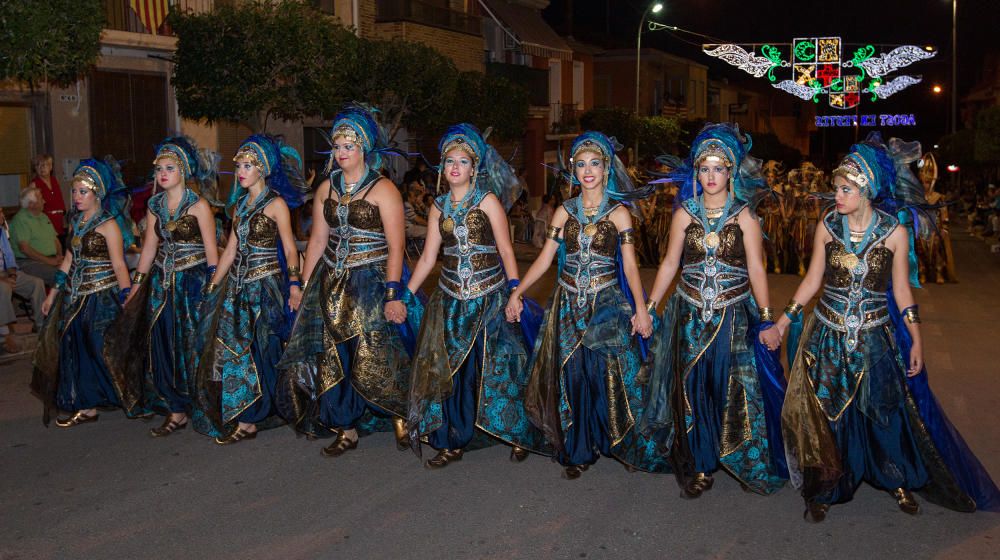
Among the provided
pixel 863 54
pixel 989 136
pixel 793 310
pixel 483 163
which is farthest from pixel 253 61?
pixel 989 136

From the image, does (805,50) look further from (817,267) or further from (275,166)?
(817,267)

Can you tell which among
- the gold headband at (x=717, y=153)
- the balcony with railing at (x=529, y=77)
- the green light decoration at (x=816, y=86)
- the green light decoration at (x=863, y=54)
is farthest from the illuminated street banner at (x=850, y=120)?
the gold headband at (x=717, y=153)

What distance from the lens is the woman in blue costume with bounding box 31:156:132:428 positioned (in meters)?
7.55

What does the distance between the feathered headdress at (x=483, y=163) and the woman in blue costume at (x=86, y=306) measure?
2.63 meters

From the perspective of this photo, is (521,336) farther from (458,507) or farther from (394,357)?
(458,507)

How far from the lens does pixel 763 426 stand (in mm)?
5855

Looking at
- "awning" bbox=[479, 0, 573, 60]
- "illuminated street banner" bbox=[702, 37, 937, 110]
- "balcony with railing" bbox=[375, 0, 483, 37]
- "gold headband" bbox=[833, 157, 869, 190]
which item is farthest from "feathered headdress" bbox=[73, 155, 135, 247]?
"awning" bbox=[479, 0, 573, 60]

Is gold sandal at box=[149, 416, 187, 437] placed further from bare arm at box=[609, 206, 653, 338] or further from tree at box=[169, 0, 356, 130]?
tree at box=[169, 0, 356, 130]

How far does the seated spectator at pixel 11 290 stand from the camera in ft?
34.8

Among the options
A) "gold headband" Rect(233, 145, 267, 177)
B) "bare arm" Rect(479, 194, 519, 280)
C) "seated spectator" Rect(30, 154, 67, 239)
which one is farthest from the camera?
"seated spectator" Rect(30, 154, 67, 239)

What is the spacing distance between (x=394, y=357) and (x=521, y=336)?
87cm

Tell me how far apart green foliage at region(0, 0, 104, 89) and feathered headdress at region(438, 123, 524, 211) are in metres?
4.42

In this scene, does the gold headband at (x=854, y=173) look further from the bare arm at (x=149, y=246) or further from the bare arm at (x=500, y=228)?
the bare arm at (x=149, y=246)

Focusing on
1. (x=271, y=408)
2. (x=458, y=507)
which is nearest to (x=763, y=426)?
(x=458, y=507)
